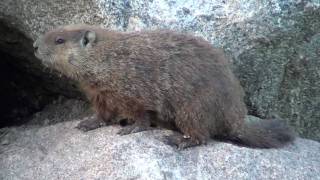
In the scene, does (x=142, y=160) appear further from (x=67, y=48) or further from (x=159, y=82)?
(x=67, y=48)

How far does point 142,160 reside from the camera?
4.95 m

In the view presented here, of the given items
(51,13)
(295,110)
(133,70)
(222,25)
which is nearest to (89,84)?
(133,70)

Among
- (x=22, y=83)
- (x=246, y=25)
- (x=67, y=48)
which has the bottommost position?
(x=22, y=83)

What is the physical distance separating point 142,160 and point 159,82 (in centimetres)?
68

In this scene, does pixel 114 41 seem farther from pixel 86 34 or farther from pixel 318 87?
pixel 318 87

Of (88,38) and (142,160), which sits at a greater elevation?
(88,38)

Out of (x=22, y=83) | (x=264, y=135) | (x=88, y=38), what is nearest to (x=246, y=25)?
(x=264, y=135)

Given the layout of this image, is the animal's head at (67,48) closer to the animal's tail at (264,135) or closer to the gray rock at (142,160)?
the gray rock at (142,160)

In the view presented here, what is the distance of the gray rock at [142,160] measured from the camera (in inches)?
194

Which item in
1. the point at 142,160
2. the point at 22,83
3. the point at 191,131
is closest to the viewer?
the point at 142,160

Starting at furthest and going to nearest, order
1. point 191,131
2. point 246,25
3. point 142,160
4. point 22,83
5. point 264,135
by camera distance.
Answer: point 22,83, point 246,25, point 264,135, point 191,131, point 142,160

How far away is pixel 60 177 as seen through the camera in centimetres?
500

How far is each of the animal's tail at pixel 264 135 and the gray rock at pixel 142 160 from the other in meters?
0.08

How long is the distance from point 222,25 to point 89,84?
3.82 ft
